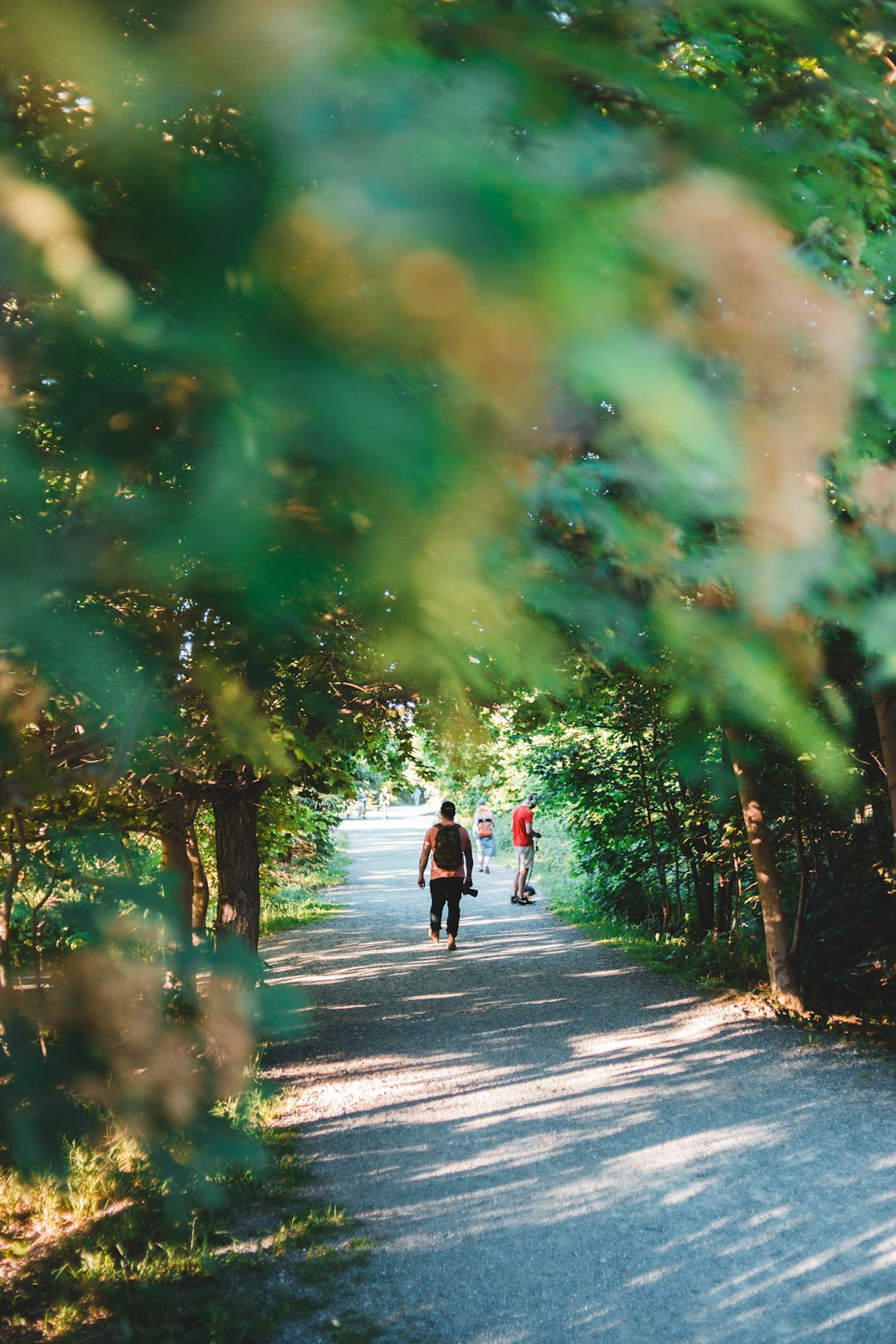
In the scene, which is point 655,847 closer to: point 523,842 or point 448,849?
point 448,849

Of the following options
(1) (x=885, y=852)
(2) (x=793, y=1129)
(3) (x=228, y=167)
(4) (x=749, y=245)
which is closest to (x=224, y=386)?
(3) (x=228, y=167)

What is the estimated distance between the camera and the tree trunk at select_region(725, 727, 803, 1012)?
29.8 feet

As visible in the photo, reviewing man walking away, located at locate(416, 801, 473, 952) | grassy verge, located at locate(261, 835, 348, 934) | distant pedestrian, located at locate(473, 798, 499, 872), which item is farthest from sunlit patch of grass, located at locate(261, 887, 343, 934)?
man walking away, located at locate(416, 801, 473, 952)

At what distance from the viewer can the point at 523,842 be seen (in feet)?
55.2

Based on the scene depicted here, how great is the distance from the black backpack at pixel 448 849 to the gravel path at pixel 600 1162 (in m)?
1.71

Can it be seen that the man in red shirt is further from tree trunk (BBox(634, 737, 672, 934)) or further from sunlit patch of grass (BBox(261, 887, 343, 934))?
sunlit patch of grass (BBox(261, 887, 343, 934))

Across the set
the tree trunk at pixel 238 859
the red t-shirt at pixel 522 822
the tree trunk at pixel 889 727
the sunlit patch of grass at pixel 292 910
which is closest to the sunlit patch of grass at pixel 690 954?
the red t-shirt at pixel 522 822

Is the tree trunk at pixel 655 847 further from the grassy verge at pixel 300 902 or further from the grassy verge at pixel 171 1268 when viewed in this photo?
the grassy verge at pixel 171 1268

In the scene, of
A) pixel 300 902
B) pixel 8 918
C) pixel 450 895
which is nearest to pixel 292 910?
pixel 300 902

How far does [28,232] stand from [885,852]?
31.6 ft

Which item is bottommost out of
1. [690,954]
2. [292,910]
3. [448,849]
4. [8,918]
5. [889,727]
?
[292,910]

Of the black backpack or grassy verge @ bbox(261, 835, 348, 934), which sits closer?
the black backpack

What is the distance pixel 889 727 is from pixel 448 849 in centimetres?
590

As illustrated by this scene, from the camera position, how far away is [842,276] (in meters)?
1.77
